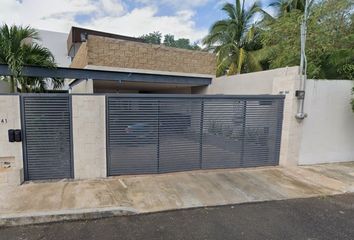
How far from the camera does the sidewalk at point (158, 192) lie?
13.1ft

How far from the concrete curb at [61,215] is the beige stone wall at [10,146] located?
4.80 ft

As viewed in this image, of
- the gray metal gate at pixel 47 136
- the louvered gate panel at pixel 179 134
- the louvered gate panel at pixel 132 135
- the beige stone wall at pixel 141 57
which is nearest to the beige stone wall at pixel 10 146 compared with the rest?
the gray metal gate at pixel 47 136

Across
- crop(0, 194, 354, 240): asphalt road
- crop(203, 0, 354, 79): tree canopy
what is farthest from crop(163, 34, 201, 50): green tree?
crop(0, 194, 354, 240): asphalt road

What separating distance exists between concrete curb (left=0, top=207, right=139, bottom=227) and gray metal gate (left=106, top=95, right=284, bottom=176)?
72.0 inches

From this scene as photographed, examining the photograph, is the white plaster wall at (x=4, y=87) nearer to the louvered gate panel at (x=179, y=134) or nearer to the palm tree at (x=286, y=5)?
the louvered gate panel at (x=179, y=134)

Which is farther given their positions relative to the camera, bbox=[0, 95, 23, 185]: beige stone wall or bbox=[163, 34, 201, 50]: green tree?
bbox=[163, 34, 201, 50]: green tree

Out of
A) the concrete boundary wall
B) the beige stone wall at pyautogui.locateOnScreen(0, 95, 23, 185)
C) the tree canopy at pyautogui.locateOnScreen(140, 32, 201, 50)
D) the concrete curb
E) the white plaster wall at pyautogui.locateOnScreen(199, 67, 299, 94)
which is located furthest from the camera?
the tree canopy at pyautogui.locateOnScreen(140, 32, 201, 50)

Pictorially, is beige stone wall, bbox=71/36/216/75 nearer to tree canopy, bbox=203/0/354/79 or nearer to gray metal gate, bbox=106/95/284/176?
tree canopy, bbox=203/0/354/79

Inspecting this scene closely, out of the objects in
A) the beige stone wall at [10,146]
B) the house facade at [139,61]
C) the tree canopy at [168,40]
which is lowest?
the beige stone wall at [10,146]

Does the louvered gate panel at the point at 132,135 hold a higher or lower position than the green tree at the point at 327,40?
lower

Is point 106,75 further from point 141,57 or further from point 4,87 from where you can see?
point 4,87

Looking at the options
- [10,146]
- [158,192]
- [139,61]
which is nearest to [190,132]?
[158,192]

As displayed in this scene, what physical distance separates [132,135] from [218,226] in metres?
3.04

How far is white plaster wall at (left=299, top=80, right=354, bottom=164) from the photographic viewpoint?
22.6 ft
